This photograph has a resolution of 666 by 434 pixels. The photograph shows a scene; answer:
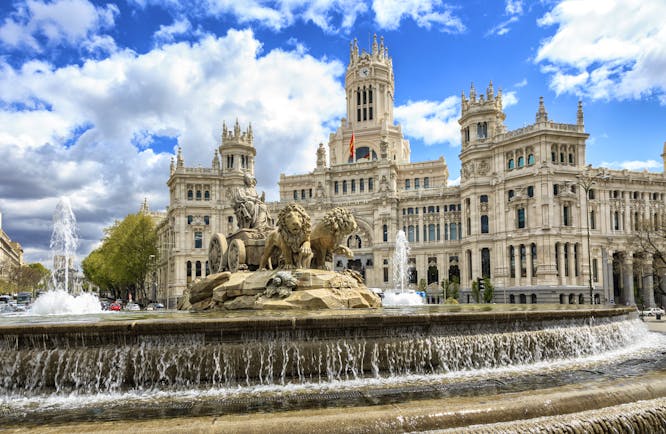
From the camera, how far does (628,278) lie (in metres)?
64.0

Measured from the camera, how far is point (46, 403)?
32.9ft

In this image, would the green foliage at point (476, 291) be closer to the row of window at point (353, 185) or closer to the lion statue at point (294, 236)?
the row of window at point (353, 185)

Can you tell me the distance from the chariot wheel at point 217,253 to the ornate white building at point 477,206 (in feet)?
124

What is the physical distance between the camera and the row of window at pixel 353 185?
3285 inches

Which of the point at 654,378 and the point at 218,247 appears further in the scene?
the point at 218,247

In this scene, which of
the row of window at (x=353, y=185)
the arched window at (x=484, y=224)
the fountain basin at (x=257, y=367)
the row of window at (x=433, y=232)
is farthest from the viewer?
the row of window at (x=353, y=185)

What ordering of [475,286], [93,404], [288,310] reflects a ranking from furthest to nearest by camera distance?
1. [475,286]
2. [288,310]
3. [93,404]

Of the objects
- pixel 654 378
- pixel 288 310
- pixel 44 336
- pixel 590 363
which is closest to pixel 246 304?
pixel 288 310

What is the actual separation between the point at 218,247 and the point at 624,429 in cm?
1882

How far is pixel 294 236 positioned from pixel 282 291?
2390 millimetres

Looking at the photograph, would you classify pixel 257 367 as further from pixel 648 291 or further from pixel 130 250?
pixel 130 250

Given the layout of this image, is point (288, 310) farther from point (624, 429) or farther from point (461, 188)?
point (461, 188)

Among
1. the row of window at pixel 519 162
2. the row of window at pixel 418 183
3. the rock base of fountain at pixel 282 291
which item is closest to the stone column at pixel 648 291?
the row of window at pixel 519 162

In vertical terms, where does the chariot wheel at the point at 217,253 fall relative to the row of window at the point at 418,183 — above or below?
below
